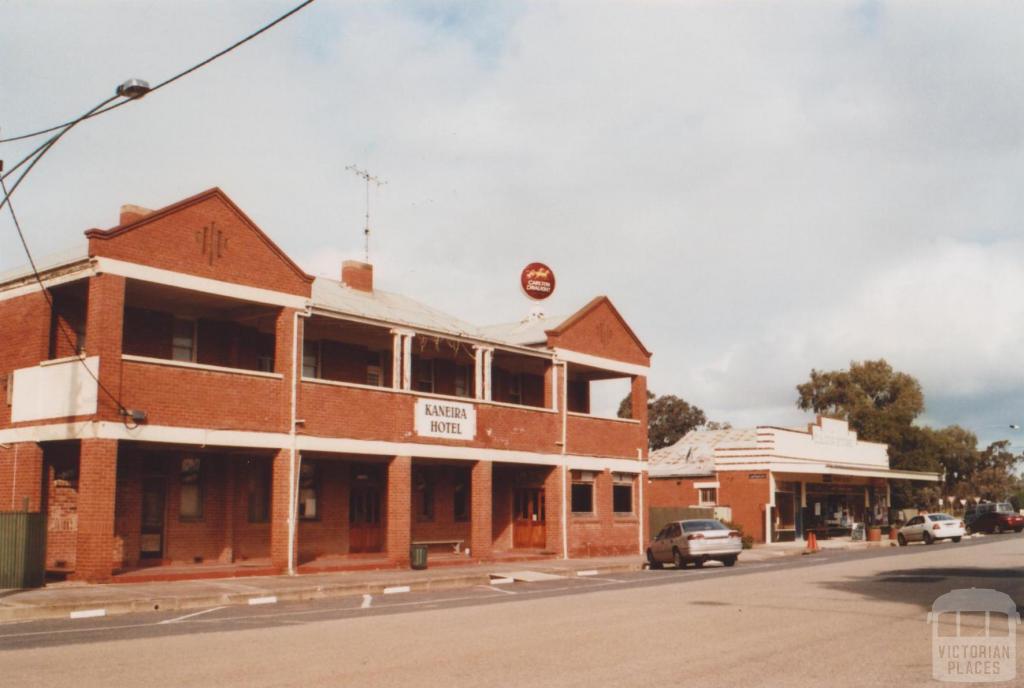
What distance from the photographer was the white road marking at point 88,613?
1764cm

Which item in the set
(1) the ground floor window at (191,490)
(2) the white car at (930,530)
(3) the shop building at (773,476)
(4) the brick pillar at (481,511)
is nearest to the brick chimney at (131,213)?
(1) the ground floor window at (191,490)

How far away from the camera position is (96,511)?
21469mm

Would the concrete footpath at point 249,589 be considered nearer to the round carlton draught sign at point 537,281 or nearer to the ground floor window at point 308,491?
the ground floor window at point 308,491

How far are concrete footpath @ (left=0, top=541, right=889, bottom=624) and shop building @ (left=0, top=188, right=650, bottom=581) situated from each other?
1268 millimetres

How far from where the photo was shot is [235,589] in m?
21.0

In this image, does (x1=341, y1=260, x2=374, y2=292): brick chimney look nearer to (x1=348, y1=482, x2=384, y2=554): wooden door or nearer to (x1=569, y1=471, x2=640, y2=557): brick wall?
(x1=348, y1=482, x2=384, y2=554): wooden door

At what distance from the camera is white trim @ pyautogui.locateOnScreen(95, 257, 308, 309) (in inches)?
877

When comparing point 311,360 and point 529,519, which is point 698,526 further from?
point 311,360

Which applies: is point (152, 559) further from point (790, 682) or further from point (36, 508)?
point (790, 682)

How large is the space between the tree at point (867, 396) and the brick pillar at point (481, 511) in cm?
5243

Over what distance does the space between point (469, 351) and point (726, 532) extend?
9.38 meters

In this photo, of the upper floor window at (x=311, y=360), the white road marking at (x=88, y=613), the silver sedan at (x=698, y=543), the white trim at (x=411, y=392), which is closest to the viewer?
the white road marking at (x=88, y=613)

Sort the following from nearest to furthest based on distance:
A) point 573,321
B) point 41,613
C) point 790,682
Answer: point 790,682 < point 41,613 < point 573,321

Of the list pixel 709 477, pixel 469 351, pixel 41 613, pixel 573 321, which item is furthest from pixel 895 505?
pixel 41 613
